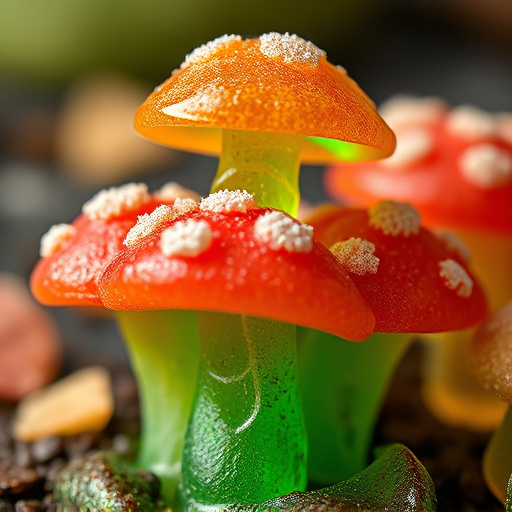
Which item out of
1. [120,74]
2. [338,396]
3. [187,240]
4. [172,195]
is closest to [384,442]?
[338,396]

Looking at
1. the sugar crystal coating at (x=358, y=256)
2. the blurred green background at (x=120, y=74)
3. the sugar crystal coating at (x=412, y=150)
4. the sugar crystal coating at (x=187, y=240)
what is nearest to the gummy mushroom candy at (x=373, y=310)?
the sugar crystal coating at (x=358, y=256)

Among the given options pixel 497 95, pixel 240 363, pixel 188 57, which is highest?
pixel 188 57

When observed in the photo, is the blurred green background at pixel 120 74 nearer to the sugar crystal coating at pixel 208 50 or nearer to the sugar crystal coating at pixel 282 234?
the sugar crystal coating at pixel 208 50

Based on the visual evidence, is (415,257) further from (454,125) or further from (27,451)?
(27,451)

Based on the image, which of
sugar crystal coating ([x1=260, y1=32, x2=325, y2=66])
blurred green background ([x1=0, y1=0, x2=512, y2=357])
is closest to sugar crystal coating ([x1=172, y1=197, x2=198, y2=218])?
sugar crystal coating ([x1=260, y1=32, x2=325, y2=66])

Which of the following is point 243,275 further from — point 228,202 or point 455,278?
point 455,278

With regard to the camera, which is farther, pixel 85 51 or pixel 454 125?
pixel 85 51

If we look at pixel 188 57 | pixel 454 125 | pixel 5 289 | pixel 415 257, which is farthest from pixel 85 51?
pixel 415 257
